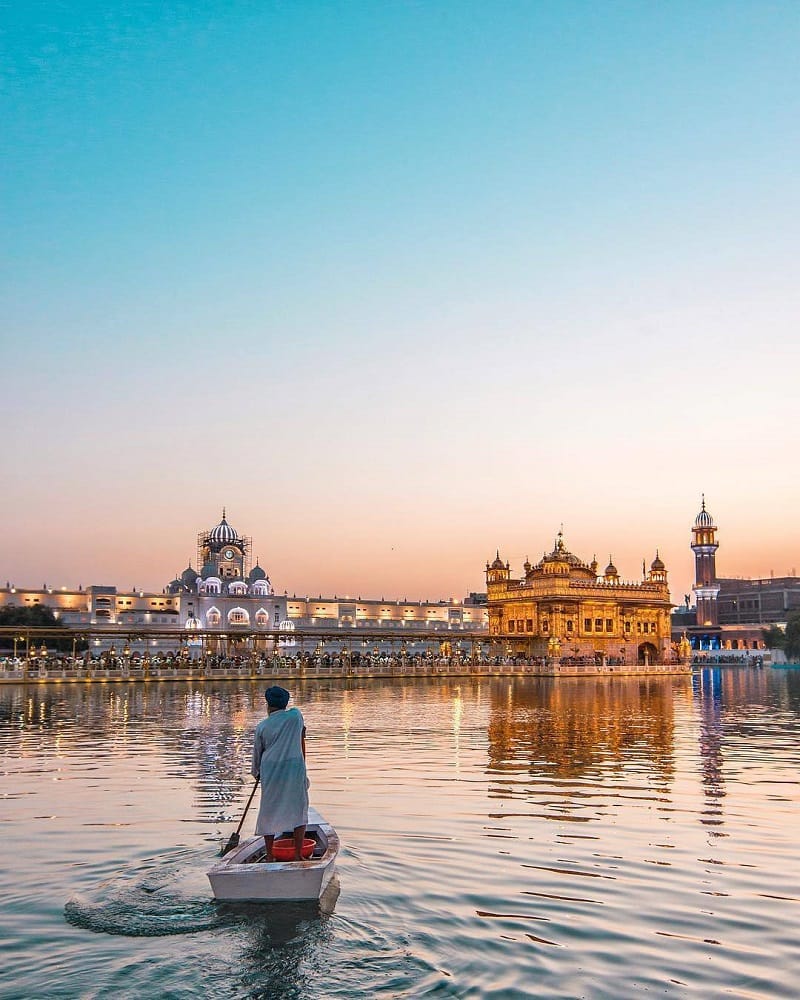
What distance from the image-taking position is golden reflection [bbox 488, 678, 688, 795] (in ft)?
70.8

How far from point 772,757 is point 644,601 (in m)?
98.2

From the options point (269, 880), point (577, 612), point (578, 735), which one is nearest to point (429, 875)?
point (269, 880)

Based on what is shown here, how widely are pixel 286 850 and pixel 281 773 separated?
0.78m

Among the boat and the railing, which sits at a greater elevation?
the boat

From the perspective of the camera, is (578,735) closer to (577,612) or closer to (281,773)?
(281,773)

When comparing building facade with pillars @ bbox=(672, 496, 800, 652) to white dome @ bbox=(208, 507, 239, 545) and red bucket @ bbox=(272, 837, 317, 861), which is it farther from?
red bucket @ bbox=(272, 837, 317, 861)

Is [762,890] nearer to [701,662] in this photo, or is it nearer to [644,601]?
[644,601]

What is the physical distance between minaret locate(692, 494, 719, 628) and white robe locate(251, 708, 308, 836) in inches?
7482

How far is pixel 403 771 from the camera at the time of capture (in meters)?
20.6

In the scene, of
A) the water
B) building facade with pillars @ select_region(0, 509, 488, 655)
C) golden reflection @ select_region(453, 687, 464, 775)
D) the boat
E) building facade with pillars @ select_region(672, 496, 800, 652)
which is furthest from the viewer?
building facade with pillars @ select_region(672, 496, 800, 652)

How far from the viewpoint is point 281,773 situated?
420 inches

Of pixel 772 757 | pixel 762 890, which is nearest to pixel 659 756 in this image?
pixel 772 757

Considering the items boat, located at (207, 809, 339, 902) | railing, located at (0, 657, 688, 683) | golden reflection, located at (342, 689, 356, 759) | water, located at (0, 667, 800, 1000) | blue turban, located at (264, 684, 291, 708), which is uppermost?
blue turban, located at (264, 684, 291, 708)

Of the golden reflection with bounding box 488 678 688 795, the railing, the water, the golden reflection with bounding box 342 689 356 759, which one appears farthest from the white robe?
the railing
